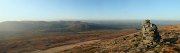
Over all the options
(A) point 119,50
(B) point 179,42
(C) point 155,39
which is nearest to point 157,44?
(C) point 155,39

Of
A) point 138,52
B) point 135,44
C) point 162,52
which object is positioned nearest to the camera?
point 162,52

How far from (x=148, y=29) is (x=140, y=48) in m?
3.79

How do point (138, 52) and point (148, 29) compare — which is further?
point (148, 29)

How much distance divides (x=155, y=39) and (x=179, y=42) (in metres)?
4.04

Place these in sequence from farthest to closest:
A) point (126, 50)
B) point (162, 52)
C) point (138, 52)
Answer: point (126, 50)
point (138, 52)
point (162, 52)

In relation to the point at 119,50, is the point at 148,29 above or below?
above

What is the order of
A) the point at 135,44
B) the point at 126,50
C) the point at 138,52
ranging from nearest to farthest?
the point at 138,52
the point at 126,50
the point at 135,44

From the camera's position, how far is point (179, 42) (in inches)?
1594

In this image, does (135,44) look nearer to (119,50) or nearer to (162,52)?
(119,50)

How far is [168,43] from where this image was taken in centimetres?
3972

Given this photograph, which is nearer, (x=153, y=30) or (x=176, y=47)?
(x=176, y=47)

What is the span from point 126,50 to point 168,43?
7.08 meters

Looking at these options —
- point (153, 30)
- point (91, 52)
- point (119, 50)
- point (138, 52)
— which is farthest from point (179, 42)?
point (91, 52)

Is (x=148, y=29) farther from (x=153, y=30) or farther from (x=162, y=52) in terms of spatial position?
(x=162, y=52)
